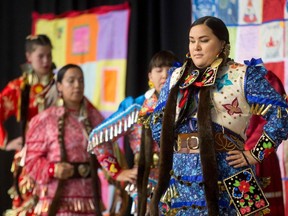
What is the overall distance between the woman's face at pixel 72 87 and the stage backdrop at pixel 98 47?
1.26 metres

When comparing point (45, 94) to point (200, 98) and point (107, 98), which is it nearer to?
point (107, 98)

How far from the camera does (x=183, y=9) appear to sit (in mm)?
4910

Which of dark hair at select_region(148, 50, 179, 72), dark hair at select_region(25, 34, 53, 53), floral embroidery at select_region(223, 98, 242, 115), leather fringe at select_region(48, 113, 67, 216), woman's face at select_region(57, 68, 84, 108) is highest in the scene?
dark hair at select_region(25, 34, 53, 53)

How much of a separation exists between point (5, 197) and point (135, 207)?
2797 millimetres

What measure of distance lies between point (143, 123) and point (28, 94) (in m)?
1.58

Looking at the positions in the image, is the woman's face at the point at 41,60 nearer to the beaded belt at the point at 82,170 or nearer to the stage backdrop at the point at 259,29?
the beaded belt at the point at 82,170

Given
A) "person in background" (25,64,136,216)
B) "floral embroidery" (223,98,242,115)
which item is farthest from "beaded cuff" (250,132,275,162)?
"person in background" (25,64,136,216)

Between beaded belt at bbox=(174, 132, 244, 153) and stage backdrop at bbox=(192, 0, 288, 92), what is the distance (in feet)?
5.62

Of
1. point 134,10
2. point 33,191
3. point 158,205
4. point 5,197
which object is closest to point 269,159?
point 158,205

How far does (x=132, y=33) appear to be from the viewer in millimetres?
5348

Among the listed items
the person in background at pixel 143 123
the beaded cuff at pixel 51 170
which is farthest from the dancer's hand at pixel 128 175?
the beaded cuff at pixel 51 170

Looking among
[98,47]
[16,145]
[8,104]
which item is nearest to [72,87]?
[8,104]

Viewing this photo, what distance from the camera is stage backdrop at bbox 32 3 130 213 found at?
5.46m

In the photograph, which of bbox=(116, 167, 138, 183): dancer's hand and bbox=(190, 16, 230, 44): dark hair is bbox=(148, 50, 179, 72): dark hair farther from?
bbox=(190, 16, 230, 44): dark hair
